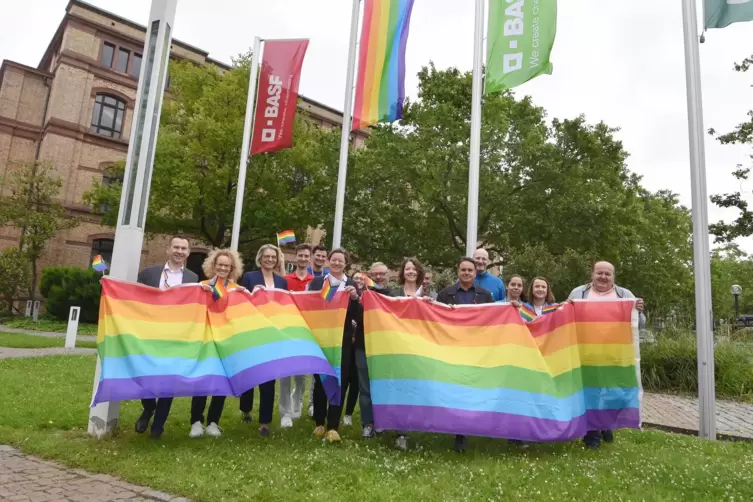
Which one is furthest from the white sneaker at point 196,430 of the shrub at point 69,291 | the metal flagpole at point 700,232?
the shrub at point 69,291

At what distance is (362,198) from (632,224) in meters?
12.2

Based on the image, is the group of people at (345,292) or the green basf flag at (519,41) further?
the green basf flag at (519,41)

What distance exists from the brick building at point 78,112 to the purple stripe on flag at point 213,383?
26.1m

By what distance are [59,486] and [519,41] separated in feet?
31.2

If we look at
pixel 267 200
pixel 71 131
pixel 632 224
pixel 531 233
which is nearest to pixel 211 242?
pixel 267 200

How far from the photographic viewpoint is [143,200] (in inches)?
263

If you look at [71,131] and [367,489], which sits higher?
[71,131]

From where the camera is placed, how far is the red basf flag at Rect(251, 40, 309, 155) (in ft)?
43.0

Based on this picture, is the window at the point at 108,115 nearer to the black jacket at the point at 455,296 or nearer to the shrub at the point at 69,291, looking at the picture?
the shrub at the point at 69,291

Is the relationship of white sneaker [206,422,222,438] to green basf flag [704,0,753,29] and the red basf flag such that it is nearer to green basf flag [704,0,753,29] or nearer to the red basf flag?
the red basf flag

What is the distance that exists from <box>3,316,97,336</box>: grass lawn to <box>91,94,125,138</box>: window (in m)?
11.9

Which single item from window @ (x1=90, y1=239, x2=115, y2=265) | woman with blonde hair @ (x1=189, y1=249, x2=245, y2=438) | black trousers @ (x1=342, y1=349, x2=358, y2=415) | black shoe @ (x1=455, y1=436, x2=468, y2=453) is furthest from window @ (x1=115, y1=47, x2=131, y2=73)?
black shoe @ (x1=455, y1=436, x2=468, y2=453)

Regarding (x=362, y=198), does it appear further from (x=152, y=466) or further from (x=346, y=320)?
(x=152, y=466)

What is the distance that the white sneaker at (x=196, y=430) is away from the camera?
19.8 feet
